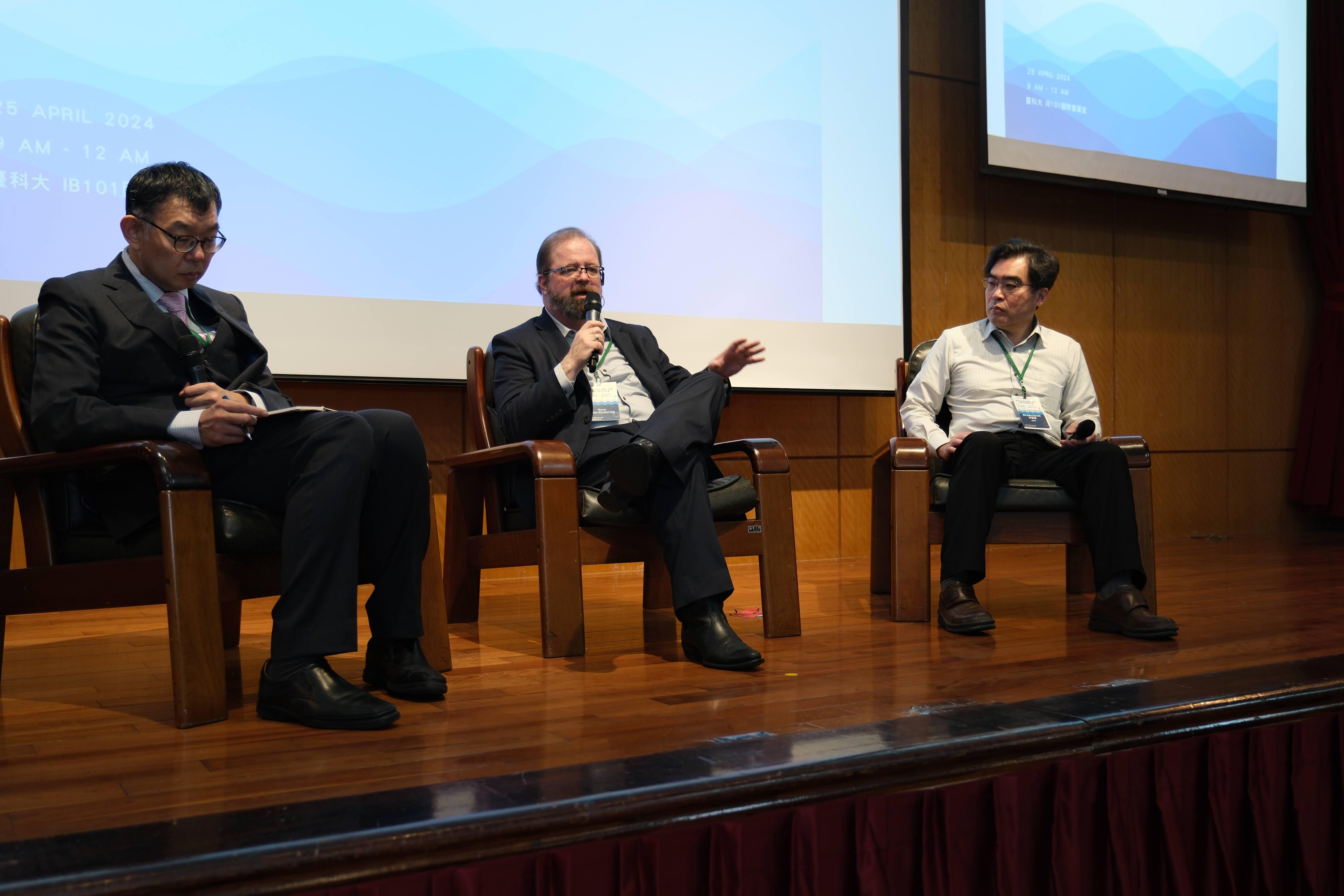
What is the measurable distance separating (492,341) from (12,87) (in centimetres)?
148

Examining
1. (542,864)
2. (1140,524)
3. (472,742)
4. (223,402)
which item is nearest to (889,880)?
(542,864)

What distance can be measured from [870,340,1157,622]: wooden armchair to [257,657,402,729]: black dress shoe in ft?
4.97

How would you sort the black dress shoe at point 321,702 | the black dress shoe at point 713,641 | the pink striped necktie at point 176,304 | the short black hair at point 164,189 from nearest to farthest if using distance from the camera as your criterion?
the black dress shoe at point 321,702
the short black hair at point 164,189
the pink striped necktie at point 176,304
the black dress shoe at point 713,641

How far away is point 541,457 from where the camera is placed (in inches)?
95.8

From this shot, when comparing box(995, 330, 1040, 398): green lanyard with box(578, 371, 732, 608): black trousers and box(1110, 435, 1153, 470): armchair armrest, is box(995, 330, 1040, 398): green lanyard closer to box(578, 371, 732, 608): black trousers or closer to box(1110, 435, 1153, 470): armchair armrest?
box(1110, 435, 1153, 470): armchair armrest

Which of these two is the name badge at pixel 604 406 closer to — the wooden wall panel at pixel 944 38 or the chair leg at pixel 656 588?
the chair leg at pixel 656 588

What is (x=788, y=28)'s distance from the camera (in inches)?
169

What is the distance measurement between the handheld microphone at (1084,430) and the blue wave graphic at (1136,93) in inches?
86.2

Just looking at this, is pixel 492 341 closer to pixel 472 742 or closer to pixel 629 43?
pixel 472 742

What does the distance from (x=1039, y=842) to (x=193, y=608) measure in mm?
1395

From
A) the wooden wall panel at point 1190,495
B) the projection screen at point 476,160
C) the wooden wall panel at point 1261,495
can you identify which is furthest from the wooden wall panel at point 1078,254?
the wooden wall panel at point 1261,495

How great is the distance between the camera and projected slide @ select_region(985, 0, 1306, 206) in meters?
4.73

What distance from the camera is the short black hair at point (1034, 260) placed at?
126 inches

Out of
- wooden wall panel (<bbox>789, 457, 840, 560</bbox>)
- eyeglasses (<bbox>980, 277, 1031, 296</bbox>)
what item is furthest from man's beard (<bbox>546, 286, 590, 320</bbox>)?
wooden wall panel (<bbox>789, 457, 840, 560</bbox>)
